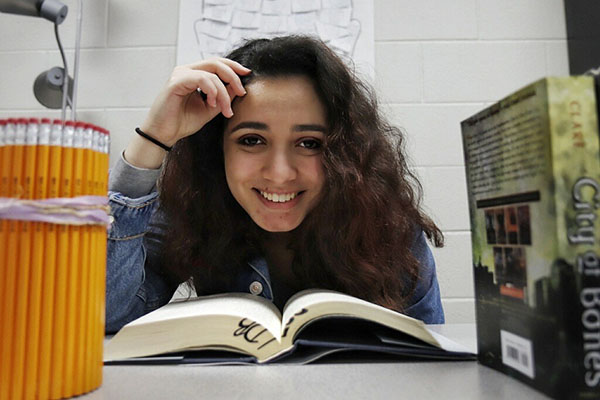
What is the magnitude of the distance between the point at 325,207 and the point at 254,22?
0.89 m

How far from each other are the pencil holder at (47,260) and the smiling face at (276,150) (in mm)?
503

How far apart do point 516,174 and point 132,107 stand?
55.2 inches

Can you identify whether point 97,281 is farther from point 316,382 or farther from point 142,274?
point 142,274

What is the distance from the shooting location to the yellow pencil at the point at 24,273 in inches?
11.0

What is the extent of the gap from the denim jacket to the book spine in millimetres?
616

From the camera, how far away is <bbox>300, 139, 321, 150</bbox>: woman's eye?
0.85 m

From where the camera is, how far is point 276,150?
0.82m

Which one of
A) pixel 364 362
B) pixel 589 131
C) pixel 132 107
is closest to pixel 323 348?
pixel 364 362

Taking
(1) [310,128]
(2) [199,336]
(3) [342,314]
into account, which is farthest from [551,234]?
(1) [310,128]

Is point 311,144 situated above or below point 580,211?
above

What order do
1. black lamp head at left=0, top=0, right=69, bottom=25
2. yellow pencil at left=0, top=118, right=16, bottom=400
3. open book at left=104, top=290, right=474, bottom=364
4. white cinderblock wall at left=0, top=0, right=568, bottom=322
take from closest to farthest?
yellow pencil at left=0, top=118, right=16, bottom=400
open book at left=104, top=290, right=474, bottom=364
black lamp head at left=0, top=0, right=69, bottom=25
white cinderblock wall at left=0, top=0, right=568, bottom=322

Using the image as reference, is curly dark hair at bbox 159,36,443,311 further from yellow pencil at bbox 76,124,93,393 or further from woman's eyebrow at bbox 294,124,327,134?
yellow pencil at bbox 76,124,93,393

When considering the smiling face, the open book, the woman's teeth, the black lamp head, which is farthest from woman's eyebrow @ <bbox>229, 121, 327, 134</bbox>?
the black lamp head

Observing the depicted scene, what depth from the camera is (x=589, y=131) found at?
0.95 ft
